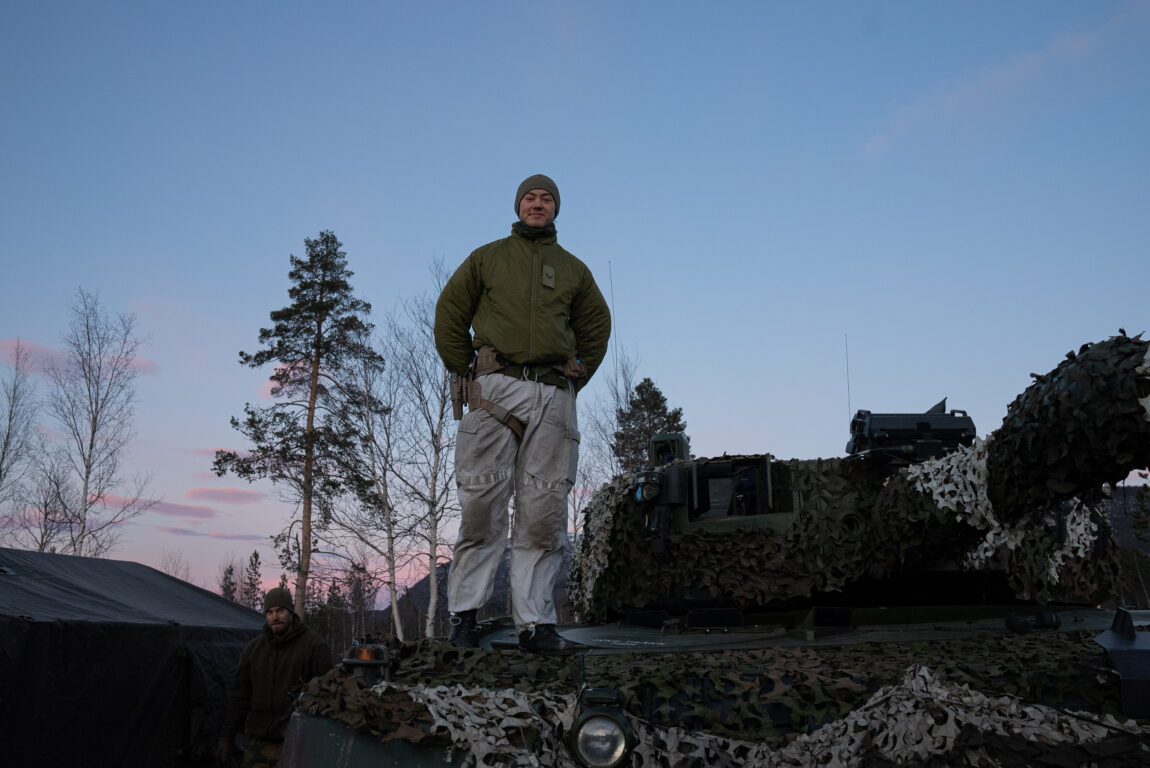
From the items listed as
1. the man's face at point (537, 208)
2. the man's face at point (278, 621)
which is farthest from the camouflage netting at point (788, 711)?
the man's face at point (278, 621)

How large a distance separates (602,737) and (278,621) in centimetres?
481

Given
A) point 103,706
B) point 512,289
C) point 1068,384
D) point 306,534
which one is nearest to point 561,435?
point 512,289

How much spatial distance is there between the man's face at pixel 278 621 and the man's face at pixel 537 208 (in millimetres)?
3995

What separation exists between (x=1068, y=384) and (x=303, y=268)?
22.6 metres

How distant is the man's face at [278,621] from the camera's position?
667 centimetres

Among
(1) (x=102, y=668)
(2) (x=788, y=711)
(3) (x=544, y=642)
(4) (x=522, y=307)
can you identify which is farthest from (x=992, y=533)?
(1) (x=102, y=668)

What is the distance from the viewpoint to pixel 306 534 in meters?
21.0

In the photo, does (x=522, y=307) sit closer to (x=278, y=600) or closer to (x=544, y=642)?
(x=544, y=642)

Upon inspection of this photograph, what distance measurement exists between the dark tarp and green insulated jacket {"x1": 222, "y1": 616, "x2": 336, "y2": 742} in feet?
4.80

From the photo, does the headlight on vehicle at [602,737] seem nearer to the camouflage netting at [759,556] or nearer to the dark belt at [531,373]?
the dark belt at [531,373]

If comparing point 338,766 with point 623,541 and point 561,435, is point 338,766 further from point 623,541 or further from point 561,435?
point 623,541

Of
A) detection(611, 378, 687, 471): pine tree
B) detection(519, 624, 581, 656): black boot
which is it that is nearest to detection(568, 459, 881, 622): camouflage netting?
detection(519, 624, 581, 656): black boot

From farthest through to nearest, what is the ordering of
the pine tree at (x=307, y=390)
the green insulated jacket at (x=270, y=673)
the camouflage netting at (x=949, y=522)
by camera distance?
1. the pine tree at (x=307, y=390)
2. the green insulated jacket at (x=270, y=673)
3. the camouflage netting at (x=949, y=522)

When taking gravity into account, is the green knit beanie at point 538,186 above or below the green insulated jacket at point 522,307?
above
